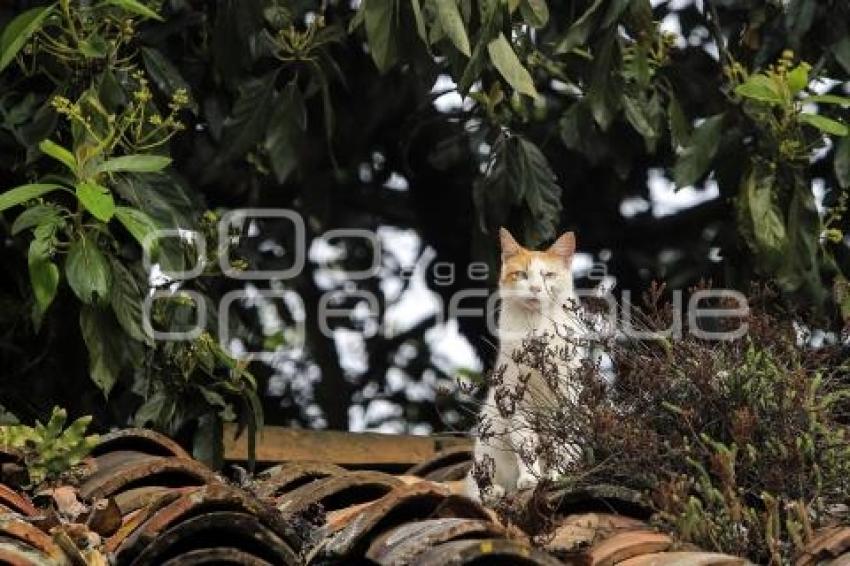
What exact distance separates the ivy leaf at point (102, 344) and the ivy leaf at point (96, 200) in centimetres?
38

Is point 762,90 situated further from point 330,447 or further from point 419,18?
point 330,447

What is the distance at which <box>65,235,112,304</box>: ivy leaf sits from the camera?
12.3 feet

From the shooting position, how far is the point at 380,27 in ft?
12.4

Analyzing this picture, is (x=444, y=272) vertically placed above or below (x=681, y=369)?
above

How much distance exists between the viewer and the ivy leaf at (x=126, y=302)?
3.97m

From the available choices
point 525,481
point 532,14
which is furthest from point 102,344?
point 532,14

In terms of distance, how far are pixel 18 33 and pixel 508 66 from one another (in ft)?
3.50

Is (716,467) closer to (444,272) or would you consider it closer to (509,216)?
(509,216)

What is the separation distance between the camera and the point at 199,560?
2.77 m

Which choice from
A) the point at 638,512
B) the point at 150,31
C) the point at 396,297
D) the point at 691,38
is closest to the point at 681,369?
the point at 638,512

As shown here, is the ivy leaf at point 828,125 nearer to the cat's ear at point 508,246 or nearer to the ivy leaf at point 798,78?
the ivy leaf at point 798,78

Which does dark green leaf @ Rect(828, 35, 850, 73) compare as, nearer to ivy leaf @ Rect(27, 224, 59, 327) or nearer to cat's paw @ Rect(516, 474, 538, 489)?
cat's paw @ Rect(516, 474, 538, 489)

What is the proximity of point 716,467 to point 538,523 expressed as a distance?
34 centimetres

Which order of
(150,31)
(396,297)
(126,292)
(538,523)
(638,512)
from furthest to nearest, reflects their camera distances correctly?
(396,297) → (150,31) → (126,292) → (638,512) → (538,523)
